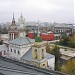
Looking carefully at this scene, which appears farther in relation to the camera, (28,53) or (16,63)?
(28,53)

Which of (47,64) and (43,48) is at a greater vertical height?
(43,48)

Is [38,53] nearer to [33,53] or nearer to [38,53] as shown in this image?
[38,53]

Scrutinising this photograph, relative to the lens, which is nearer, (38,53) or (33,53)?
(38,53)

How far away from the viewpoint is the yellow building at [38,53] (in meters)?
11.6

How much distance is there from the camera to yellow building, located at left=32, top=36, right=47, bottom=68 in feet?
37.9

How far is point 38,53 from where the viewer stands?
11594 millimetres

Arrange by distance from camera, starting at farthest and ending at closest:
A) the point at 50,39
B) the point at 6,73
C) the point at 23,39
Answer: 1. the point at 50,39
2. the point at 23,39
3. the point at 6,73

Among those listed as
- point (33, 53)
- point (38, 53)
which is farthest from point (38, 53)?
point (33, 53)

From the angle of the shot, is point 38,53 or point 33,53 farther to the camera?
point 33,53

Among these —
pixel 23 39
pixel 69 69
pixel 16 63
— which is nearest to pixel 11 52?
pixel 23 39

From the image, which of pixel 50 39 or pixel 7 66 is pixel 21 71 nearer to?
pixel 7 66

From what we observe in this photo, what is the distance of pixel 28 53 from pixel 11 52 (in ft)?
5.66

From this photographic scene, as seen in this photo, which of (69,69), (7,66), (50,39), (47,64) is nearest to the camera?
(7,66)

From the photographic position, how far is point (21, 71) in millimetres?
4402
